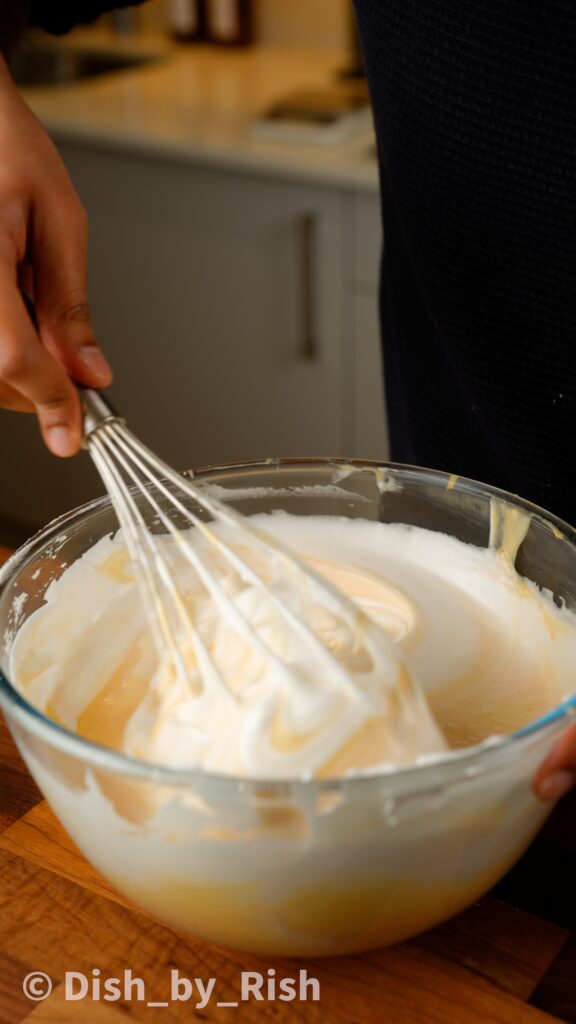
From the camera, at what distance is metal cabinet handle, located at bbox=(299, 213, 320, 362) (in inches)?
78.6

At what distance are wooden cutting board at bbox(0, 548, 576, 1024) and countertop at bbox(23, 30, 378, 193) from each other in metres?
1.41

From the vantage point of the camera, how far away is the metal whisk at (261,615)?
2.01 feet

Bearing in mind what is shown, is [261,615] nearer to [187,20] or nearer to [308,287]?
[308,287]

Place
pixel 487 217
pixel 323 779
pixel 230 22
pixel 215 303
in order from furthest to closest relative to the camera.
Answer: pixel 230 22
pixel 215 303
pixel 487 217
pixel 323 779

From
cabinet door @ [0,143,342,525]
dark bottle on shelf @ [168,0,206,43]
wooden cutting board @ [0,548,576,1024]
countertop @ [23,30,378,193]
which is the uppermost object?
wooden cutting board @ [0,548,576,1024]

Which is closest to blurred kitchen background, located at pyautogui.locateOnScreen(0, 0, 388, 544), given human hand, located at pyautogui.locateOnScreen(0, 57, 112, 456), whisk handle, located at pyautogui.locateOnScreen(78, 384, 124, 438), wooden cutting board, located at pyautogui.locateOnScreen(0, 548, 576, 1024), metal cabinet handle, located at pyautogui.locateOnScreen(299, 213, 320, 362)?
metal cabinet handle, located at pyautogui.locateOnScreen(299, 213, 320, 362)

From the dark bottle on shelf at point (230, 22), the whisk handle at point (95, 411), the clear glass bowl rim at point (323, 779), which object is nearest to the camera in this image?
the clear glass bowl rim at point (323, 779)

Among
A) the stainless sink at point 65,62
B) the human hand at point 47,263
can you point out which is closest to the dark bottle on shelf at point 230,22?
the stainless sink at point 65,62

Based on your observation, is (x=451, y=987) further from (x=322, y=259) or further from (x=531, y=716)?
(x=322, y=259)

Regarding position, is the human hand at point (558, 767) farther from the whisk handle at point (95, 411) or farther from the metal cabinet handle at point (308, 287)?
the metal cabinet handle at point (308, 287)

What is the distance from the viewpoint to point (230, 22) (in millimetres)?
2594

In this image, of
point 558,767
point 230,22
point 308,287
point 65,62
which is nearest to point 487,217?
point 558,767

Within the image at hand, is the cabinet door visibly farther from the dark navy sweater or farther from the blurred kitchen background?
the dark navy sweater

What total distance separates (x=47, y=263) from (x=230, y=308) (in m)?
1.32
